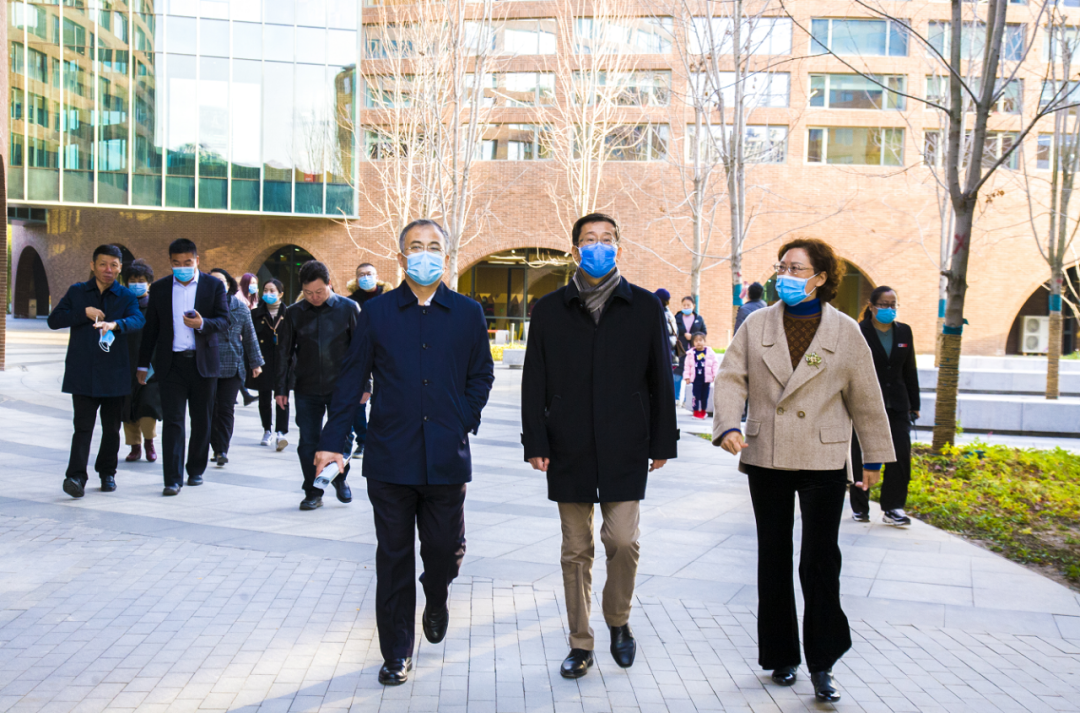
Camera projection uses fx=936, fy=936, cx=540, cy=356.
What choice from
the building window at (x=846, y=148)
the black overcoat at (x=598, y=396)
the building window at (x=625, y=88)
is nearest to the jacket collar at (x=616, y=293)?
the black overcoat at (x=598, y=396)

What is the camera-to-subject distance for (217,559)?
5.98 meters

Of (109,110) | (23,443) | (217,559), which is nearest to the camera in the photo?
(217,559)

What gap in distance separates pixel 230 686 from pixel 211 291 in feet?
15.9

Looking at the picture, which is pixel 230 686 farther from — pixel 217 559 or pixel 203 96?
pixel 203 96

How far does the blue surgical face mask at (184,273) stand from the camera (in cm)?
782

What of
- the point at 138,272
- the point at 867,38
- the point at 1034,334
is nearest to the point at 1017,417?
the point at 138,272

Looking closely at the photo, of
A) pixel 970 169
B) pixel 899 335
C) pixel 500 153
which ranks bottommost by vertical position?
pixel 899 335

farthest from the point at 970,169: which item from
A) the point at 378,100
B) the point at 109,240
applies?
the point at 109,240

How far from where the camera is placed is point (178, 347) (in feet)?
26.0

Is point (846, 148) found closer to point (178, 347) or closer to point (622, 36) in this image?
point (622, 36)

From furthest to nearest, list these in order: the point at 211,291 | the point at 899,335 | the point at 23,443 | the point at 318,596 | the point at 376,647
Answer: the point at 23,443 → the point at 211,291 → the point at 899,335 → the point at 318,596 → the point at 376,647

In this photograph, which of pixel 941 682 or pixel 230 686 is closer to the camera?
pixel 230 686

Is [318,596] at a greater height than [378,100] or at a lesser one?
lesser

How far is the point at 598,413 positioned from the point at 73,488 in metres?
5.27
